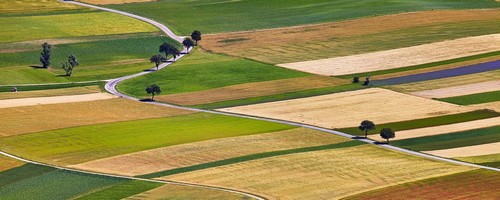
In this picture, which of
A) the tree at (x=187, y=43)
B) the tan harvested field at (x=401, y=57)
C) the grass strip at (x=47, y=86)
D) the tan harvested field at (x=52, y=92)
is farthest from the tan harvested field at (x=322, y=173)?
the tree at (x=187, y=43)

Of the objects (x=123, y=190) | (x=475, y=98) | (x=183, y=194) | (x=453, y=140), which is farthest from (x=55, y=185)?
(x=475, y=98)

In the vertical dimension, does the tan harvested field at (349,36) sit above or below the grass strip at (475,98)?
above

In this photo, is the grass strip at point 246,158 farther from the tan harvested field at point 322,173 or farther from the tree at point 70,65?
the tree at point 70,65

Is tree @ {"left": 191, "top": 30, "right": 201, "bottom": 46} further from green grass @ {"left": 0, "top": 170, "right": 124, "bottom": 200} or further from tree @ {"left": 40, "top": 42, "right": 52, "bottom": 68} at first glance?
green grass @ {"left": 0, "top": 170, "right": 124, "bottom": 200}

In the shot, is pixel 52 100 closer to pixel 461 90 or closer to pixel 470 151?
pixel 461 90

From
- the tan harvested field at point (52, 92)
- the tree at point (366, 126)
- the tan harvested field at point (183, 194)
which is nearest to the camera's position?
the tan harvested field at point (183, 194)

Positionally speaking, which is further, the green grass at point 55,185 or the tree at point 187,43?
the tree at point 187,43

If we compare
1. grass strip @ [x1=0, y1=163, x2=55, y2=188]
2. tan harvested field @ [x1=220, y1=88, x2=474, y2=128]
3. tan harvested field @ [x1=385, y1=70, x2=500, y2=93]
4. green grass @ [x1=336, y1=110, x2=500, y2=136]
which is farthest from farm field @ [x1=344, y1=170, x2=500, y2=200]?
tan harvested field @ [x1=385, y1=70, x2=500, y2=93]
